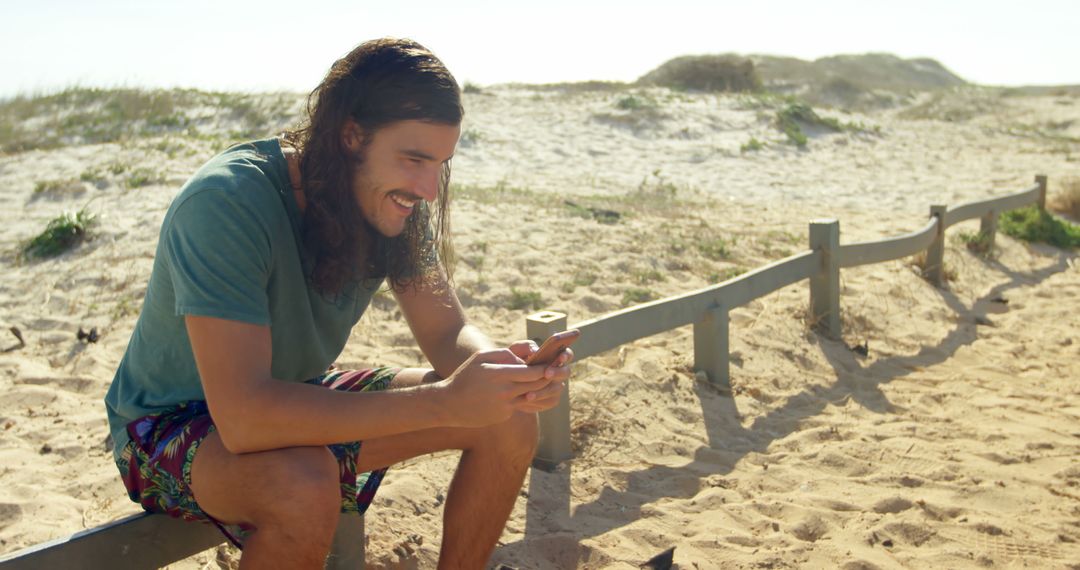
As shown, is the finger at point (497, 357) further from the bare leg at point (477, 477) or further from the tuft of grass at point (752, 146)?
the tuft of grass at point (752, 146)

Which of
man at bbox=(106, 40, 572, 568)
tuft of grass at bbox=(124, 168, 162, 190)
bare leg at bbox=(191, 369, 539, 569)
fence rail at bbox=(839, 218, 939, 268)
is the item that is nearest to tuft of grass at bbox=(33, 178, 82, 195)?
tuft of grass at bbox=(124, 168, 162, 190)

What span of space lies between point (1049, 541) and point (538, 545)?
179 centimetres

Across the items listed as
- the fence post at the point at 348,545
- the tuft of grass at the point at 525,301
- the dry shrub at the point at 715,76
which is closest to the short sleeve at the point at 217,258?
the fence post at the point at 348,545

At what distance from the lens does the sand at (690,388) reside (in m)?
3.41

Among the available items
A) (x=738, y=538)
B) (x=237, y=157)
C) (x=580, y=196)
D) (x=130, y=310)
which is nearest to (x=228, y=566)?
(x=237, y=157)

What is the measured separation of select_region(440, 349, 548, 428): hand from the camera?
2293 mm

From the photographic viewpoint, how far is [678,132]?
43.8 ft

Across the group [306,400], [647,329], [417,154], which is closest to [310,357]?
[306,400]

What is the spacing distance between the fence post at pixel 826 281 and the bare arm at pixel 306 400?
3811 millimetres

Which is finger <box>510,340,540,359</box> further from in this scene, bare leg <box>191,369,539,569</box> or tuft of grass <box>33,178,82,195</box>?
tuft of grass <box>33,178,82,195</box>

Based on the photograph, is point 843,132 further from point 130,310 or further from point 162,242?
point 162,242

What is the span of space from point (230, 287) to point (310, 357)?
1.47 ft

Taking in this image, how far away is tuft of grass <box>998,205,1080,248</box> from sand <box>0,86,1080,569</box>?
18 cm

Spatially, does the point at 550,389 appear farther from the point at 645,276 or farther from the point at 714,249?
the point at 714,249
